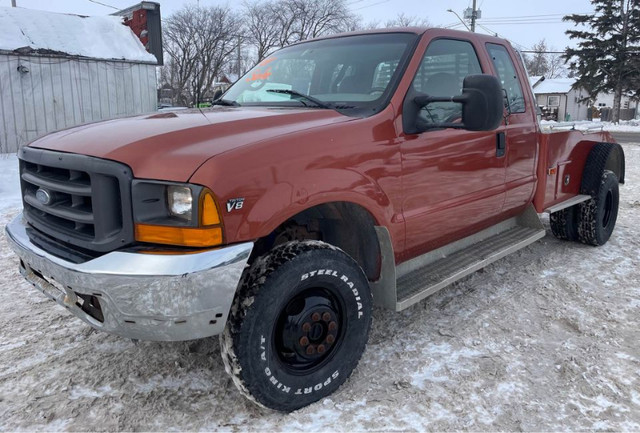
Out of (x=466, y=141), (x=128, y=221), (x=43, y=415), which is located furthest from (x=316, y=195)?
(x=43, y=415)

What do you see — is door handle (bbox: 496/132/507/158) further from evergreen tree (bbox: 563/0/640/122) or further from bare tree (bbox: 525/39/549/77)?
bare tree (bbox: 525/39/549/77)

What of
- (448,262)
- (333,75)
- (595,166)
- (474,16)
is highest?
(474,16)

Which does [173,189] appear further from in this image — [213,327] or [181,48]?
[181,48]

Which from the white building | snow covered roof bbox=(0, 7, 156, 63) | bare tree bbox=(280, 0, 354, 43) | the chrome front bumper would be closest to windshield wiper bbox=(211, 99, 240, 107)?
the chrome front bumper

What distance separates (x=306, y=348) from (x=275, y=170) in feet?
2.93

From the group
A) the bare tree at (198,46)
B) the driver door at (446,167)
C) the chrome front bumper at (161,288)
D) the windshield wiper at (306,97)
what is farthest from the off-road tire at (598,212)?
the bare tree at (198,46)

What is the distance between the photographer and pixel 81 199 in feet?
7.66

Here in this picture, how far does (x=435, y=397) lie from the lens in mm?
2646

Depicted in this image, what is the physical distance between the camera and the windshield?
308 centimetres

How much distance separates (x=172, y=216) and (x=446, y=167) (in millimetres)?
Result: 1813

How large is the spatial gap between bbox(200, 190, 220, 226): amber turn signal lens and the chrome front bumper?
123 millimetres

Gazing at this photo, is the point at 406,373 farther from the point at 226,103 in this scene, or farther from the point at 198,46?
the point at 198,46

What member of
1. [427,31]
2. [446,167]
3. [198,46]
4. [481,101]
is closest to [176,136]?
[481,101]

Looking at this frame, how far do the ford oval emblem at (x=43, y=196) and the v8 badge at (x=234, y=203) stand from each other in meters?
1.00
